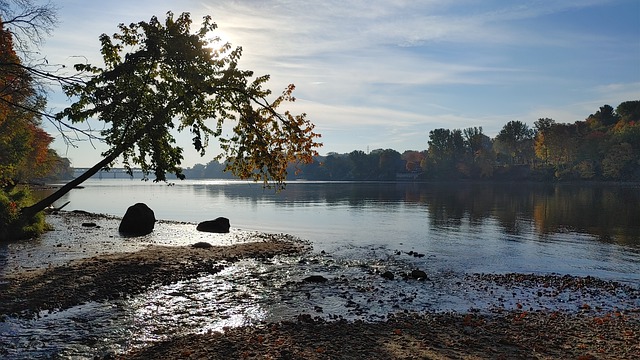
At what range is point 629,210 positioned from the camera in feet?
210

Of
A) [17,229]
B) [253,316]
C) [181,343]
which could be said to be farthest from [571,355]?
[17,229]

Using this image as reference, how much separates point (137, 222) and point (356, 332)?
31173mm

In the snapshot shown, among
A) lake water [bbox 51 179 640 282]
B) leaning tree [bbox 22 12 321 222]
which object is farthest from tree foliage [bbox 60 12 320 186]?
lake water [bbox 51 179 640 282]

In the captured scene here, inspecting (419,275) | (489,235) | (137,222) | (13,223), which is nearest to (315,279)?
(419,275)

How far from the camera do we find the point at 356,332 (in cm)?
1325

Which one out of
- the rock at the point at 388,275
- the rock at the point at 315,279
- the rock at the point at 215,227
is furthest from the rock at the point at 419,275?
the rock at the point at 215,227

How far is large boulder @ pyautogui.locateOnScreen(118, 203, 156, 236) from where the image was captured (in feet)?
125

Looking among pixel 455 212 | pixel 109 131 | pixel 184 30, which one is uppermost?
pixel 184 30

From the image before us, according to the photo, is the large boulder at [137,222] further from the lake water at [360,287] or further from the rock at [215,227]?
the rock at [215,227]

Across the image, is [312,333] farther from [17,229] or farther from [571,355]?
[17,229]

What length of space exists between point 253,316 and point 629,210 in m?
69.8

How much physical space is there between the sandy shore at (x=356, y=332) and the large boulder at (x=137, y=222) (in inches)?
673

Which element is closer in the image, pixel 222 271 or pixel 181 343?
pixel 181 343

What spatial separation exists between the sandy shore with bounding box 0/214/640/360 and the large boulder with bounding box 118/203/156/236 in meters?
17.1
